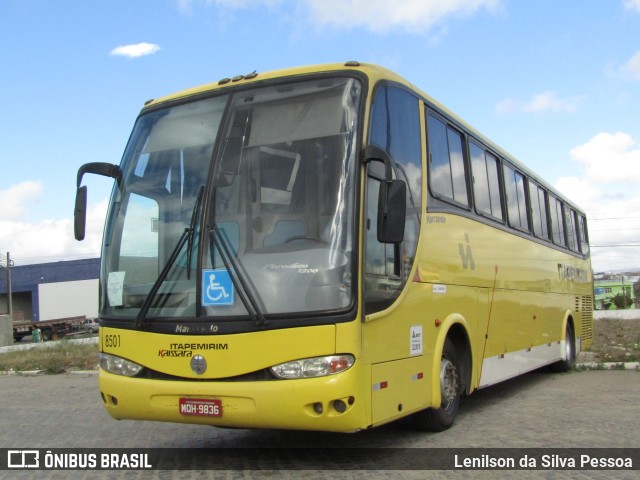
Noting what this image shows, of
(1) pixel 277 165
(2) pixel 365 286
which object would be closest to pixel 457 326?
(2) pixel 365 286

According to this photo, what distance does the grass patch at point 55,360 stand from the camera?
17.1 metres

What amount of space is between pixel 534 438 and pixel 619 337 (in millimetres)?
15437

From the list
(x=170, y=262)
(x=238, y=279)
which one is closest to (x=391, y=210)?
(x=238, y=279)

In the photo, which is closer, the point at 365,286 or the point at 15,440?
the point at 365,286

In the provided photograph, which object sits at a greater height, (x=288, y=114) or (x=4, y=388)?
(x=288, y=114)

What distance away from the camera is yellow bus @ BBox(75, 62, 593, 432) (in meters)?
5.52

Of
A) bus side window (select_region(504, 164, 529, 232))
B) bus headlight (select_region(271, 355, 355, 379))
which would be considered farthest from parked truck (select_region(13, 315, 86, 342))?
bus headlight (select_region(271, 355, 355, 379))

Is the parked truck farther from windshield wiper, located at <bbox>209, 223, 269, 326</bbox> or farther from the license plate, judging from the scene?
windshield wiper, located at <bbox>209, 223, 269, 326</bbox>

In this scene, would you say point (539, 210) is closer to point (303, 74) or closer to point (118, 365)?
point (303, 74)

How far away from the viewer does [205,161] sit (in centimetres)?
623

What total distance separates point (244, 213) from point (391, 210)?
1.23m

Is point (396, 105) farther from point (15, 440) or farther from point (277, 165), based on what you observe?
point (15, 440)

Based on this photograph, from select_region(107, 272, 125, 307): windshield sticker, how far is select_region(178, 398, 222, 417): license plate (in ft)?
3.82

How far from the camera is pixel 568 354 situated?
45.5 ft
